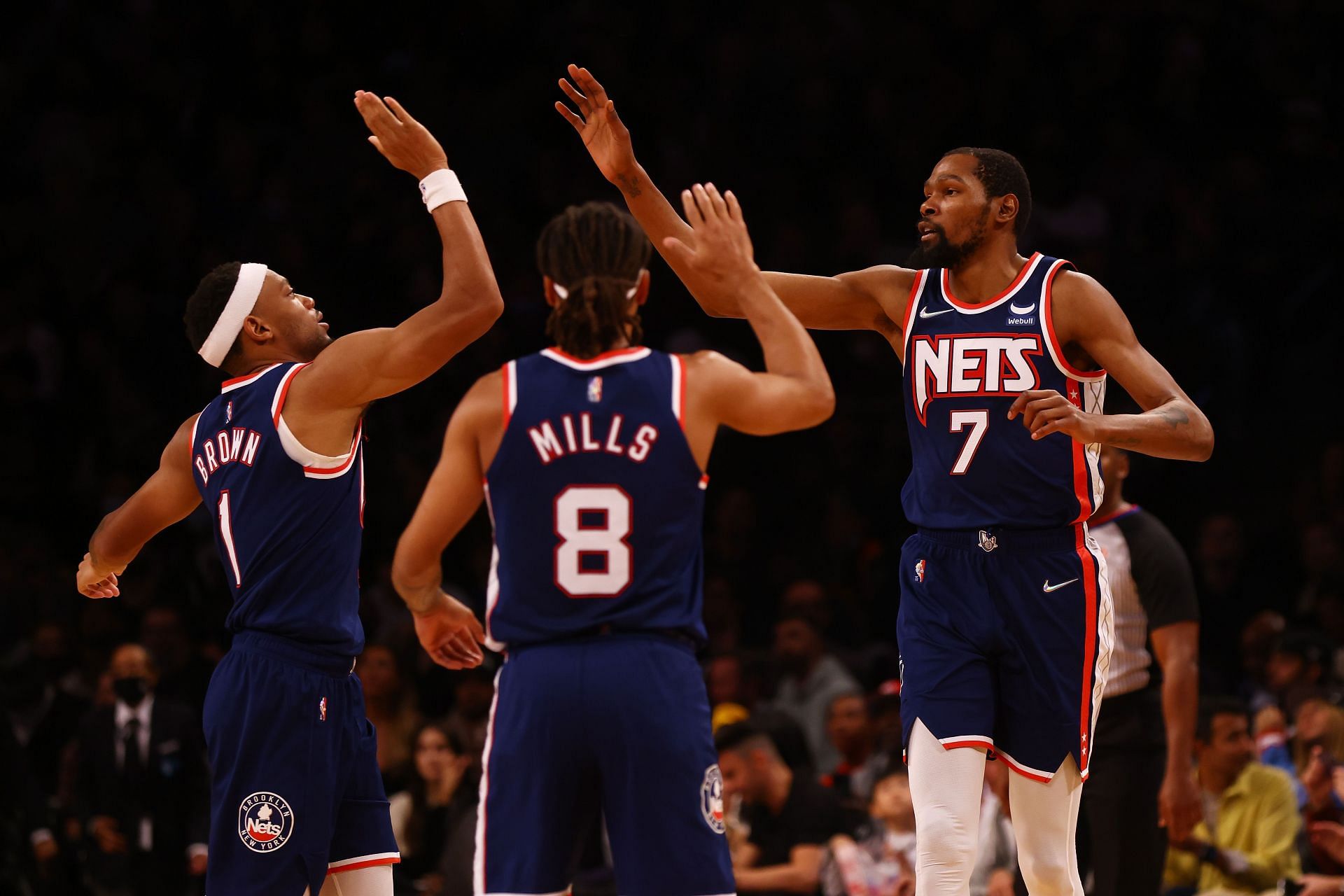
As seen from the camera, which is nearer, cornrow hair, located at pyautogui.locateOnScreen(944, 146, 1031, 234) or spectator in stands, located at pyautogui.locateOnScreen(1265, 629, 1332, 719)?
cornrow hair, located at pyautogui.locateOnScreen(944, 146, 1031, 234)

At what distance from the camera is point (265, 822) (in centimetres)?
483

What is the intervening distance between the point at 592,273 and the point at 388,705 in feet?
21.9

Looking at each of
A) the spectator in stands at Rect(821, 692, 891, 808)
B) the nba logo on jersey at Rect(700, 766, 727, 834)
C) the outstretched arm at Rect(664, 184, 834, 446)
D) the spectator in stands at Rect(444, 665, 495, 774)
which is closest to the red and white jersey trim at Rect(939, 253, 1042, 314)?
the outstretched arm at Rect(664, 184, 834, 446)

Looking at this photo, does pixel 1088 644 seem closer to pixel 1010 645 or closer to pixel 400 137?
pixel 1010 645

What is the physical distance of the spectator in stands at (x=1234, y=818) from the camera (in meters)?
8.38

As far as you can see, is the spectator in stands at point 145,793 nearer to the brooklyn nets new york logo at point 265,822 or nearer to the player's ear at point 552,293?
the brooklyn nets new york logo at point 265,822

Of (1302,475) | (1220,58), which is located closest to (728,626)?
(1302,475)

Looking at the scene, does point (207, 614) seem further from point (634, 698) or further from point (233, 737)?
point (634, 698)

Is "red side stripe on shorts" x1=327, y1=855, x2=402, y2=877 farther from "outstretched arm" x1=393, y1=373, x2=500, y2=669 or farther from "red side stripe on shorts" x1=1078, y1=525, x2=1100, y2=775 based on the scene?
"red side stripe on shorts" x1=1078, y1=525, x2=1100, y2=775

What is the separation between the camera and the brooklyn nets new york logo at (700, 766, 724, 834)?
13.6 ft

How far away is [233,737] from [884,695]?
5.46m

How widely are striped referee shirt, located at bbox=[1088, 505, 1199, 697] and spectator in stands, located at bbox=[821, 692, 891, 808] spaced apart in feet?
8.64

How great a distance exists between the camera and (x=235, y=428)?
503 cm

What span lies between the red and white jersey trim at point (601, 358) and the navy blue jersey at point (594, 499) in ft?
0.04
